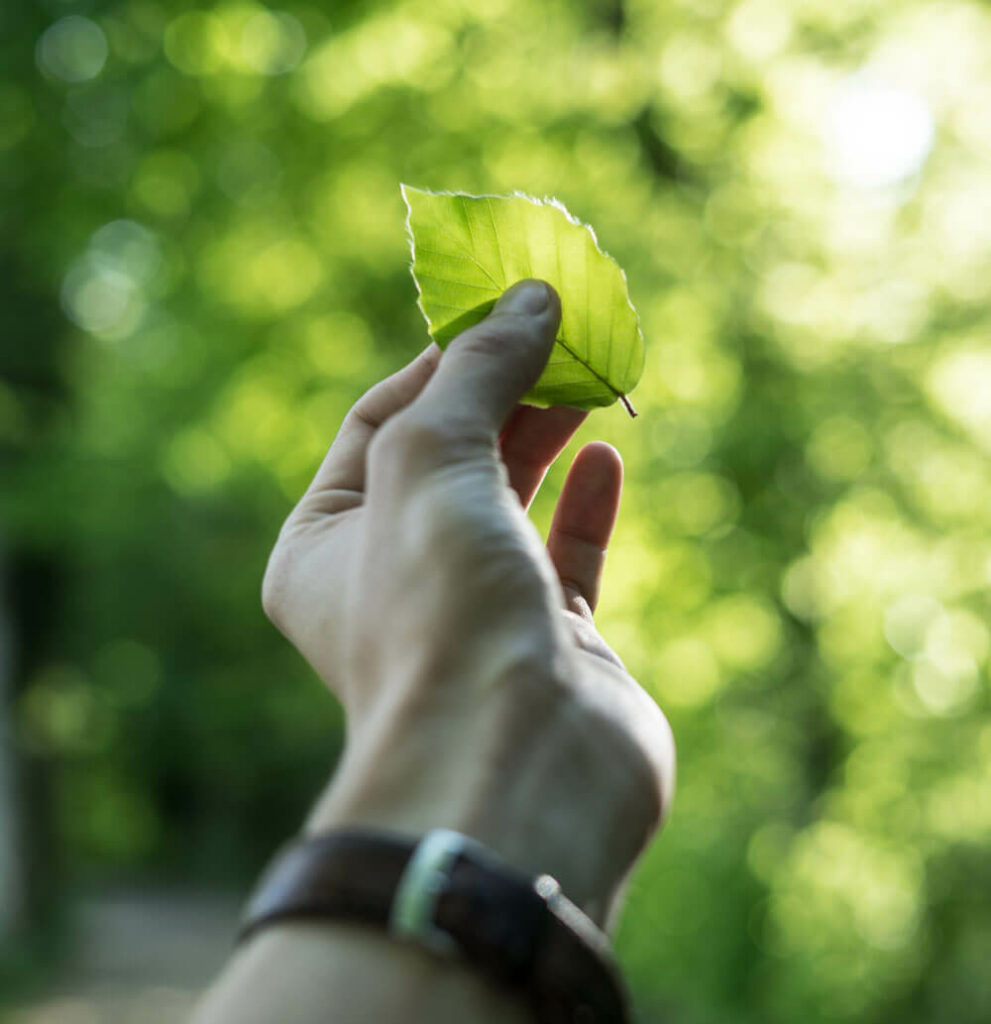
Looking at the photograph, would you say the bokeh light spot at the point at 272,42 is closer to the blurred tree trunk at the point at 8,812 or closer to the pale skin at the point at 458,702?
the blurred tree trunk at the point at 8,812

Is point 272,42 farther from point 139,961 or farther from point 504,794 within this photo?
point 139,961

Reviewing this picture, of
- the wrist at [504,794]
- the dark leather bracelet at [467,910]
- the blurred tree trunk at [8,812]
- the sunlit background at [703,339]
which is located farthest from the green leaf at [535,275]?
the blurred tree trunk at [8,812]

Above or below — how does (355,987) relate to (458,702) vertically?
below

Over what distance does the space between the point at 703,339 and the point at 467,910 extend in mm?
5267

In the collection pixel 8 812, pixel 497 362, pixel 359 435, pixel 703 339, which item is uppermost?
pixel 497 362

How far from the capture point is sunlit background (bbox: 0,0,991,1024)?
530 cm

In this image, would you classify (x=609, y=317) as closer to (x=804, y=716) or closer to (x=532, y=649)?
(x=532, y=649)

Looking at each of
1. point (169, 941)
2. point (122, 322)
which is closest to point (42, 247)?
point (122, 322)

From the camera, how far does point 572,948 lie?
0.85m

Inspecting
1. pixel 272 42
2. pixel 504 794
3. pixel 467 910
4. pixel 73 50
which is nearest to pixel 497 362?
pixel 504 794

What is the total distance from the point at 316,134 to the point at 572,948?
612 cm

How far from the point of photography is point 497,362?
1270 millimetres

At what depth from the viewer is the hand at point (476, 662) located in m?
0.96

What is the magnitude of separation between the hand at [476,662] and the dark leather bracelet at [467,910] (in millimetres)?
67
